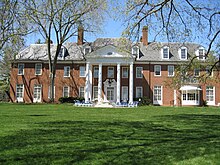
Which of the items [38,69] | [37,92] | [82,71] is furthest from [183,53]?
[37,92]

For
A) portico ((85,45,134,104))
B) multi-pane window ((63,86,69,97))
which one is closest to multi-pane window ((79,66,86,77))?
Result: multi-pane window ((63,86,69,97))

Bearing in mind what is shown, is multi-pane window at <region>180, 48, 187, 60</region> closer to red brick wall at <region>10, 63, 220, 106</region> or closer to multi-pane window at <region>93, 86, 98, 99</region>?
red brick wall at <region>10, 63, 220, 106</region>

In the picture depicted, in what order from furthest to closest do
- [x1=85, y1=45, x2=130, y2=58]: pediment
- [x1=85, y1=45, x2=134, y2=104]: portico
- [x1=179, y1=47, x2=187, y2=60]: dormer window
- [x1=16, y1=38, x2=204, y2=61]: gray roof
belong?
[x1=179, y1=47, x2=187, y2=60]: dormer window
[x1=16, y1=38, x2=204, y2=61]: gray roof
[x1=85, y1=45, x2=130, y2=58]: pediment
[x1=85, y1=45, x2=134, y2=104]: portico

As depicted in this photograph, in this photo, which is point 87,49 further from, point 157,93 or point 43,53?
point 157,93

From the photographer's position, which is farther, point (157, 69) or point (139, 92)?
point (157, 69)

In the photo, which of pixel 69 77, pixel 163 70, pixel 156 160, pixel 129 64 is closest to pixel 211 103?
pixel 163 70

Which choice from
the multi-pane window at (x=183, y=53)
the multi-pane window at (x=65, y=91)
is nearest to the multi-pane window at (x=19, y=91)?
the multi-pane window at (x=65, y=91)

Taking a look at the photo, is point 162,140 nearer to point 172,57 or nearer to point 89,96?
point 89,96

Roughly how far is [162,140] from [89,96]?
87.3 feet

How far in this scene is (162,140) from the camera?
837cm

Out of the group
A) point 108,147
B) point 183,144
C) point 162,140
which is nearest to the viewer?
point 108,147

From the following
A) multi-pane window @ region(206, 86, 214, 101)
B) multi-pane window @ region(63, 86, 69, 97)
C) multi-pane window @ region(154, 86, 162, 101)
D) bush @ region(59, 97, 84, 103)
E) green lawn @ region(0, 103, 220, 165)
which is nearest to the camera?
green lawn @ region(0, 103, 220, 165)

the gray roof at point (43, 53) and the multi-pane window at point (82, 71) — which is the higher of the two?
the gray roof at point (43, 53)

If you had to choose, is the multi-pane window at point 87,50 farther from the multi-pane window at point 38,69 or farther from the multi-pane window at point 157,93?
the multi-pane window at point 157,93
